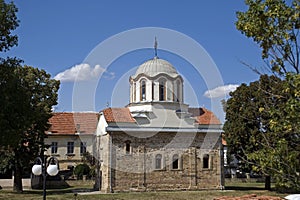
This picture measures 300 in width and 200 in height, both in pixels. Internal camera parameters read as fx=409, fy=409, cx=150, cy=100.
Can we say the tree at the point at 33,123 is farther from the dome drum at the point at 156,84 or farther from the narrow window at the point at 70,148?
the narrow window at the point at 70,148

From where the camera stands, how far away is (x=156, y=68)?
33.8 m

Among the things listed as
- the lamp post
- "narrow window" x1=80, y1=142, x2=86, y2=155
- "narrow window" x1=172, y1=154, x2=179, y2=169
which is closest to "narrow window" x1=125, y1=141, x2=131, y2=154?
"narrow window" x1=172, y1=154, x2=179, y2=169

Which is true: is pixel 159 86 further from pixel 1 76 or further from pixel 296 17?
pixel 296 17

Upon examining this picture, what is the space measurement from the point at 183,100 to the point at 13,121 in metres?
17.5

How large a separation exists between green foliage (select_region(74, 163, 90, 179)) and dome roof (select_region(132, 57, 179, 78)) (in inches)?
491

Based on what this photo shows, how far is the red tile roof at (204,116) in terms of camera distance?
34128 mm

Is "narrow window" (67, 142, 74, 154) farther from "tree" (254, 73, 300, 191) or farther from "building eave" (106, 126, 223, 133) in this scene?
"tree" (254, 73, 300, 191)

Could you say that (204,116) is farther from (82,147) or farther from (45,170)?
(45,170)

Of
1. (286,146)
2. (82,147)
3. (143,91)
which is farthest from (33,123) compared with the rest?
(286,146)

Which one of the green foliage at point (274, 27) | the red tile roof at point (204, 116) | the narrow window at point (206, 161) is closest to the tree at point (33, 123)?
the red tile roof at point (204, 116)

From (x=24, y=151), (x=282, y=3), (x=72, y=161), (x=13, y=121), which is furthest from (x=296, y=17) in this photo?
(x=72, y=161)

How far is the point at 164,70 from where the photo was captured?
1332 inches

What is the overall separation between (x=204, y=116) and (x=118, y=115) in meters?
7.99

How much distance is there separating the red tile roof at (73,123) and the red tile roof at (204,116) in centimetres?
1269
